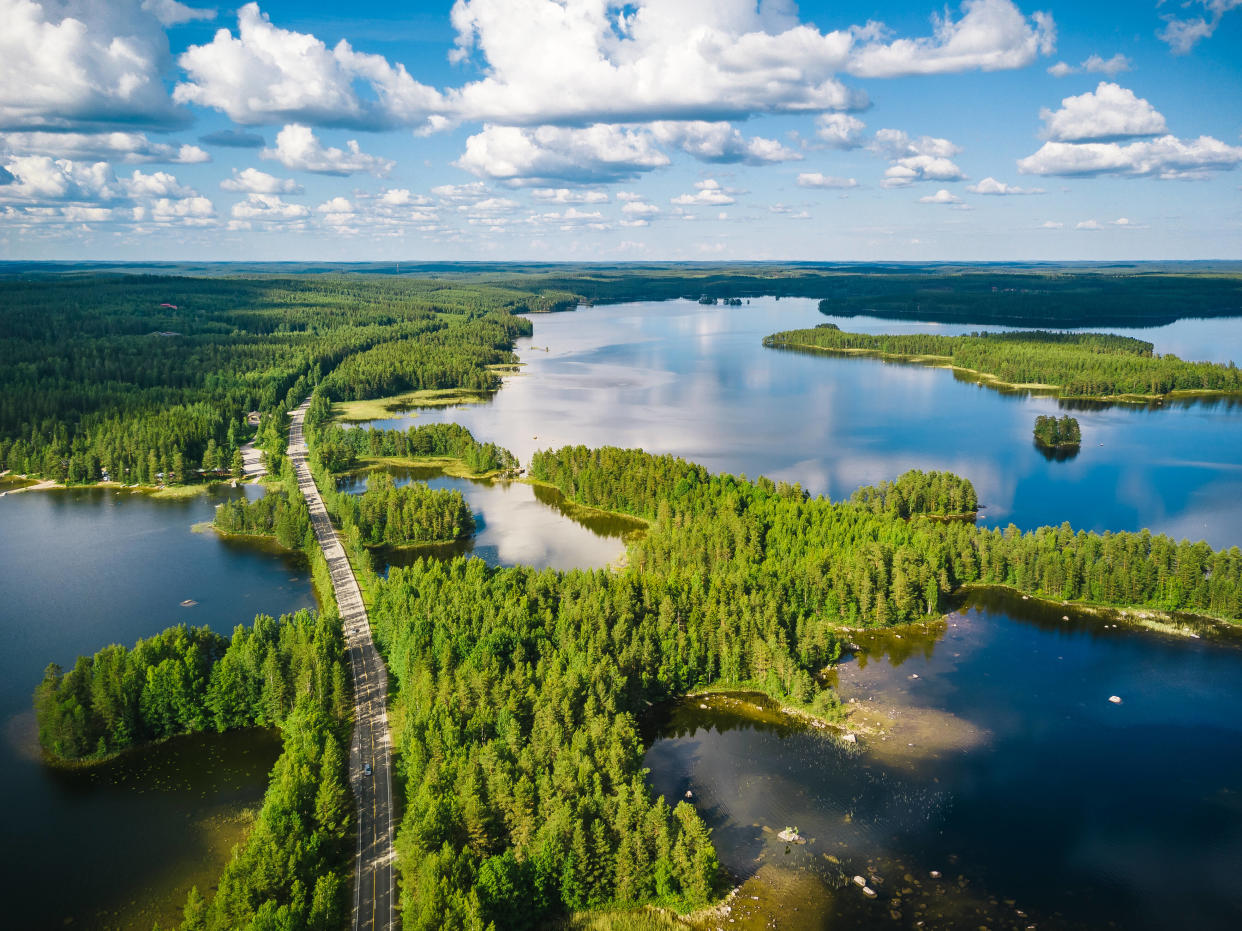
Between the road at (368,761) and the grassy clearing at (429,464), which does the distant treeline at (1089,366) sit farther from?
the road at (368,761)

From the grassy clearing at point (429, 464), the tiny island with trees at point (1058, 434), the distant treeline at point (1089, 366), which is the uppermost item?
the distant treeline at point (1089, 366)

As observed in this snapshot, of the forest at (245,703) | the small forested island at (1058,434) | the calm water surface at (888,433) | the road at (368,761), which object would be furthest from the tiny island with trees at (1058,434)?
Result: the forest at (245,703)

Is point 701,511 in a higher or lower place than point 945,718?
higher

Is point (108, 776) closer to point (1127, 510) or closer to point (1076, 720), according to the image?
point (1076, 720)

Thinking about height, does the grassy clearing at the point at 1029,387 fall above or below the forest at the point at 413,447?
above

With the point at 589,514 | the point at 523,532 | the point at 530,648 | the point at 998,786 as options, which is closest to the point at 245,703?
the point at 530,648

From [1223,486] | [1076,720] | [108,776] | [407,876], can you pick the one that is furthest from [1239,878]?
[1223,486]

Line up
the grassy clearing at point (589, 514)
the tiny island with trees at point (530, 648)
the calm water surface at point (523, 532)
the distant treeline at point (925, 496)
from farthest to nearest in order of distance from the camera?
the grassy clearing at point (589, 514) → the distant treeline at point (925, 496) → the calm water surface at point (523, 532) → the tiny island with trees at point (530, 648)

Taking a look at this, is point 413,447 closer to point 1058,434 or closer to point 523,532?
point 523,532
